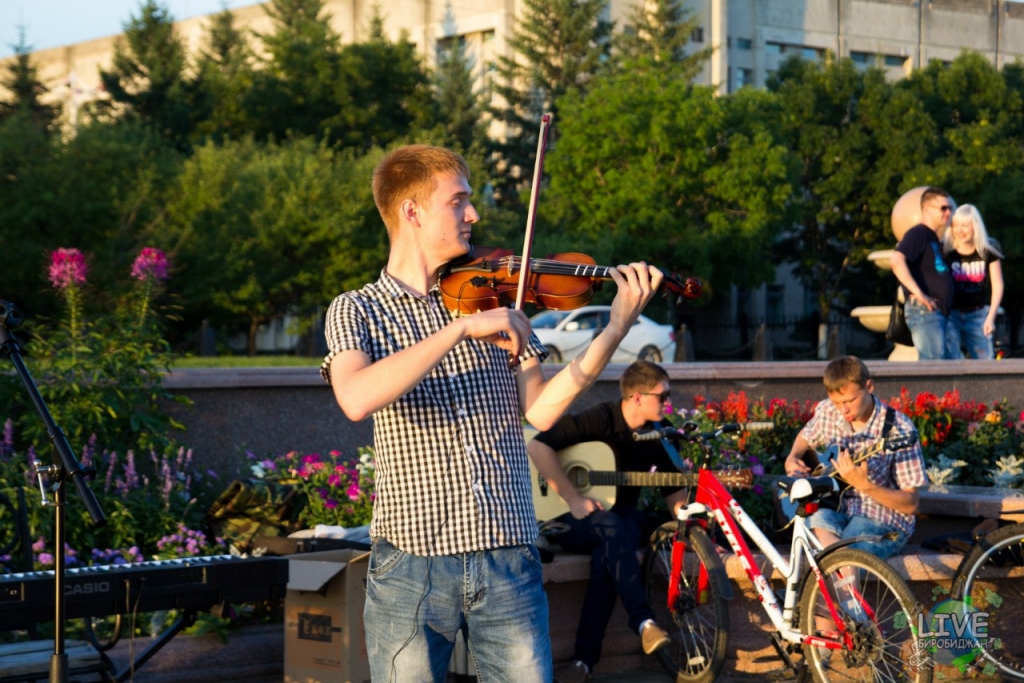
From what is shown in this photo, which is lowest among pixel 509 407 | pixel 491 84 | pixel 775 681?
pixel 775 681

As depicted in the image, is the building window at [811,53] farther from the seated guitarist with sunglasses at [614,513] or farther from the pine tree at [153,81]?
the seated guitarist with sunglasses at [614,513]

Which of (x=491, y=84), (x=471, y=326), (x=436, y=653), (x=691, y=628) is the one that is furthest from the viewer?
(x=491, y=84)

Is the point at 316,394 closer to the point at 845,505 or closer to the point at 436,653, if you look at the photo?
the point at 845,505

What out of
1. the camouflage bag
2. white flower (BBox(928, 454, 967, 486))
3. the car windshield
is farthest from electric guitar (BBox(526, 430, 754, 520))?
the car windshield

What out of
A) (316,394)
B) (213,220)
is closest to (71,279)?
(316,394)

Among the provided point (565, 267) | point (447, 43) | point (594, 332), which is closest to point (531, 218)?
point (565, 267)

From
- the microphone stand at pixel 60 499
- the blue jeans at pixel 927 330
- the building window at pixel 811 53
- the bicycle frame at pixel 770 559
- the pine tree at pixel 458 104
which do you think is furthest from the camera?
the building window at pixel 811 53

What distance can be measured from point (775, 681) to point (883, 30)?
209 ft

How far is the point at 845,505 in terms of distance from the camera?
22.5ft

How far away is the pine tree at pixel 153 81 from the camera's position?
50.2 m

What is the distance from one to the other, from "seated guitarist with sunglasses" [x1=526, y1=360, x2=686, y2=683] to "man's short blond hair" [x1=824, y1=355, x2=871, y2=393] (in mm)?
806

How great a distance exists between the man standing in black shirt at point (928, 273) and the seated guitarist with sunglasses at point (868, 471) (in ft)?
15.1

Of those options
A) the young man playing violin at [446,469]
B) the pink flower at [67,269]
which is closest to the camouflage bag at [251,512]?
the pink flower at [67,269]
